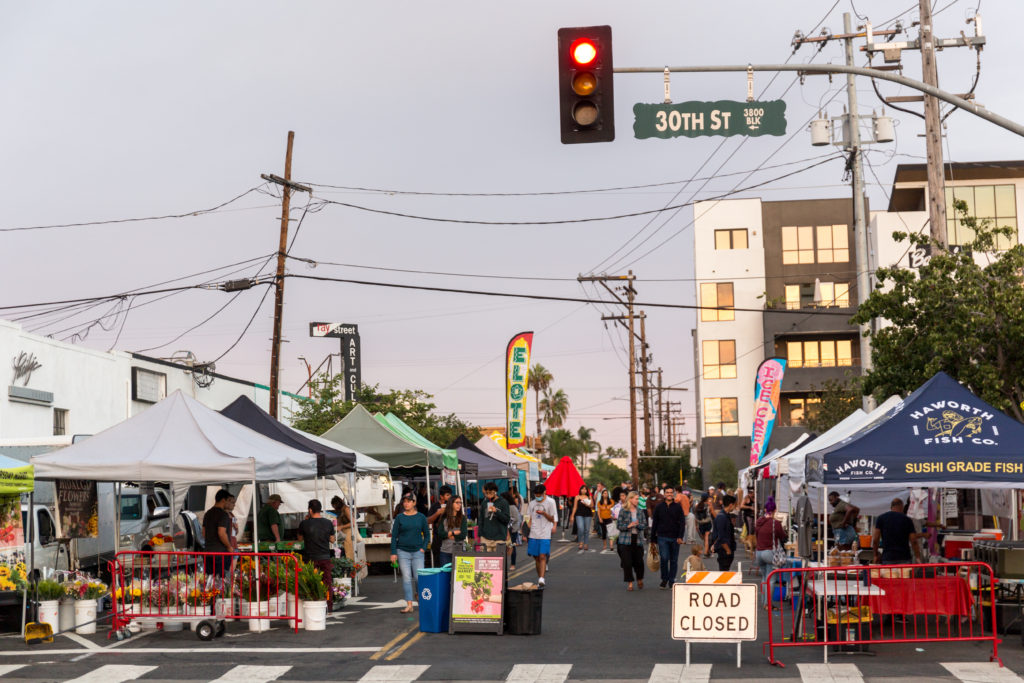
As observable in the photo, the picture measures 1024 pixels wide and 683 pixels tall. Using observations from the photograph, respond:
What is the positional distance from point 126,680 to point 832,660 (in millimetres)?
7291

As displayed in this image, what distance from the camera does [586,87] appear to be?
1153cm

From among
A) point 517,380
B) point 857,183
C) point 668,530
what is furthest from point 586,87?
point 517,380

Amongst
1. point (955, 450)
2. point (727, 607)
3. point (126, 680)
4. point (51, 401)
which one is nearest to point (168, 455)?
point (126, 680)

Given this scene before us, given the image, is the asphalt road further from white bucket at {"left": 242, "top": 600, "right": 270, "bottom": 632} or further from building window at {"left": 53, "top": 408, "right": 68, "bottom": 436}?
building window at {"left": 53, "top": 408, "right": 68, "bottom": 436}

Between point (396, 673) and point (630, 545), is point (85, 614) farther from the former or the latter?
point (630, 545)

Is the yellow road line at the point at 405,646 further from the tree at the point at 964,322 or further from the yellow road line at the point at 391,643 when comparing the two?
the tree at the point at 964,322

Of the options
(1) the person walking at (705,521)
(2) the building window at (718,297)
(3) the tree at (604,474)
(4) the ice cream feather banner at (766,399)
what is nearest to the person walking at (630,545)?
(1) the person walking at (705,521)

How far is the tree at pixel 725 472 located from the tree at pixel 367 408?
46.7 ft

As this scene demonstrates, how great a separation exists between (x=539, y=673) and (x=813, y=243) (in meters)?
58.5

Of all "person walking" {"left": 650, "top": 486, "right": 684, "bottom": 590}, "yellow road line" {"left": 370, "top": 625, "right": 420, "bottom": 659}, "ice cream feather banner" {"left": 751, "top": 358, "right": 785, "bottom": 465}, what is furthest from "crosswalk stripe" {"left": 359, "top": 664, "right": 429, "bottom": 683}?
"ice cream feather banner" {"left": 751, "top": 358, "right": 785, "bottom": 465}

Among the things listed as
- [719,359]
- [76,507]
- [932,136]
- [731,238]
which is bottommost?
[76,507]

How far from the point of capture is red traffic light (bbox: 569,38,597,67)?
11523 millimetres

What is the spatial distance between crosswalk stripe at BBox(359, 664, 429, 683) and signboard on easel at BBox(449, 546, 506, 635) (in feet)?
8.20

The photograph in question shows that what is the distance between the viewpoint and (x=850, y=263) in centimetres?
6631
